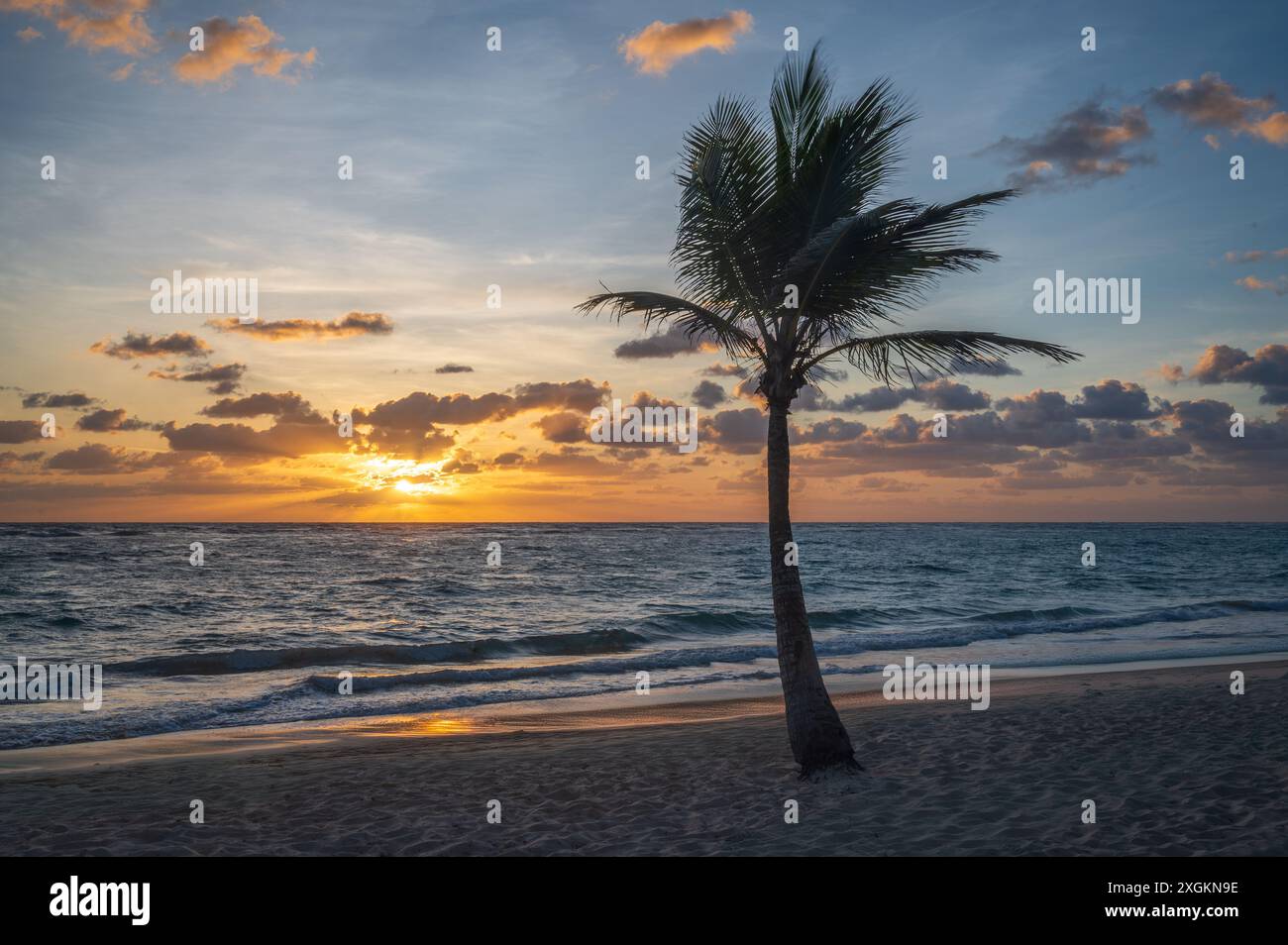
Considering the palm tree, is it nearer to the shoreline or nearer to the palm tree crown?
the palm tree crown

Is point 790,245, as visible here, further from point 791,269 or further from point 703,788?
point 703,788

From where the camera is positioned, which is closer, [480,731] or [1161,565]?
[480,731]

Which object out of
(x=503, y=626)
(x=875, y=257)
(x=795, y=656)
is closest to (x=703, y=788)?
(x=795, y=656)

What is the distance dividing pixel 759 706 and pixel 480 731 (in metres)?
5.44

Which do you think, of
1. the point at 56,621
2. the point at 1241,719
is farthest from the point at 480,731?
the point at 56,621

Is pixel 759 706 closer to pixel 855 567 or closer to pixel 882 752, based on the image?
pixel 882 752

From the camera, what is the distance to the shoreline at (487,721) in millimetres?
12594

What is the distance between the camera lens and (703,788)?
958 centimetres

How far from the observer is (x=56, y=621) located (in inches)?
1110

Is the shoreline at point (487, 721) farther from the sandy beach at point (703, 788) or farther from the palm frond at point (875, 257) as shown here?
the palm frond at point (875, 257)

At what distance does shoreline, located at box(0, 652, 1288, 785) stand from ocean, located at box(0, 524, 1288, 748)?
0.58 m

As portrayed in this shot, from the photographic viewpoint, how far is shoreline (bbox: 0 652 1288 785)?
1259cm

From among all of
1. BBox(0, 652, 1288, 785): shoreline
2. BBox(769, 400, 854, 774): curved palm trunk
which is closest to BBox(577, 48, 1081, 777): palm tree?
BBox(769, 400, 854, 774): curved palm trunk

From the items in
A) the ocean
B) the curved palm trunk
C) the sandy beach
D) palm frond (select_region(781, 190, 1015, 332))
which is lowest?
the ocean
